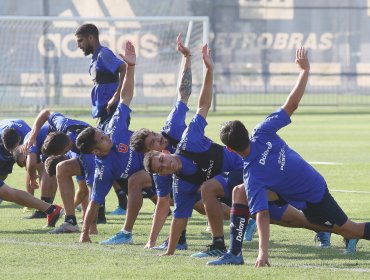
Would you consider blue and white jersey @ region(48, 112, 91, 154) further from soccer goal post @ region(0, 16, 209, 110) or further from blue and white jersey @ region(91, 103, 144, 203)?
soccer goal post @ region(0, 16, 209, 110)

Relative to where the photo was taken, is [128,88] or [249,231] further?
[128,88]

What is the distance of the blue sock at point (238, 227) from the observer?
9.89 m

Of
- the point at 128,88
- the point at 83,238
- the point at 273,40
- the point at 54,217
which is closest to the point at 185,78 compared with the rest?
the point at 128,88

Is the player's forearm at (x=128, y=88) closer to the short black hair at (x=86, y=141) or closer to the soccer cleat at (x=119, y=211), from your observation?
the short black hair at (x=86, y=141)

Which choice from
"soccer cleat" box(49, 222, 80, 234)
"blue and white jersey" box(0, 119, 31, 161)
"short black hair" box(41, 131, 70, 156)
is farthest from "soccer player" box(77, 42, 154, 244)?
"blue and white jersey" box(0, 119, 31, 161)

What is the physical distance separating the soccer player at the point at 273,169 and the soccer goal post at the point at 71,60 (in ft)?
95.8

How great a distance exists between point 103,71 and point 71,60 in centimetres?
2798

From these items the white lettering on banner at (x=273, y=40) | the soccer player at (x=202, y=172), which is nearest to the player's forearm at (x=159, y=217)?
the soccer player at (x=202, y=172)

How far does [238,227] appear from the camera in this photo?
32.5ft

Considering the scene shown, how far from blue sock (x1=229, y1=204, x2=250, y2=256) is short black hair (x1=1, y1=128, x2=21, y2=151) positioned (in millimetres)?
4564

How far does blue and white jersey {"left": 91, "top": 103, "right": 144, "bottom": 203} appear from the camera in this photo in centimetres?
1166

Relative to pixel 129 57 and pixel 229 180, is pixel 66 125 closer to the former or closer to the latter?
pixel 129 57

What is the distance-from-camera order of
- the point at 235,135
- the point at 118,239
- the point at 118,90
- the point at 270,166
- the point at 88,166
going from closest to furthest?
the point at 235,135, the point at 270,166, the point at 118,239, the point at 88,166, the point at 118,90

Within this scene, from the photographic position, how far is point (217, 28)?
51.0 metres
